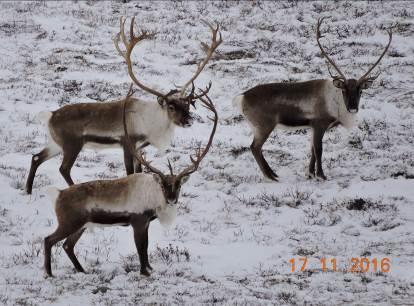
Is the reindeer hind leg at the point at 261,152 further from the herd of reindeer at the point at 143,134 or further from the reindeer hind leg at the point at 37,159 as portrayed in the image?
the reindeer hind leg at the point at 37,159

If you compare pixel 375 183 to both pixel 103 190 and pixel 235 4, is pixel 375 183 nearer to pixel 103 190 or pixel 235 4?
pixel 103 190

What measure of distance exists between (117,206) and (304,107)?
3.75 metres

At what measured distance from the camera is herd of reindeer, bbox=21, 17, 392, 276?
593 cm

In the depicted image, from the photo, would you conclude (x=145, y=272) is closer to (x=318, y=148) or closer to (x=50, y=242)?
(x=50, y=242)

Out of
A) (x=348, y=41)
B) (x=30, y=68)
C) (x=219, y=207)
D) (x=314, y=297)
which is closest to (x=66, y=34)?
(x=30, y=68)

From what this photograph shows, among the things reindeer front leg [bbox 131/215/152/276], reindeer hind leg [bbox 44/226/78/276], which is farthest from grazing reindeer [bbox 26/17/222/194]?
reindeer hind leg [bbox 44/226/78/276]

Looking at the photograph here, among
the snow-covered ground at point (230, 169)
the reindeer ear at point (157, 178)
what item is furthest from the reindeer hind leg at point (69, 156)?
the reindeer ear at point (157, 178)

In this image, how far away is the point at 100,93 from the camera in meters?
11.6

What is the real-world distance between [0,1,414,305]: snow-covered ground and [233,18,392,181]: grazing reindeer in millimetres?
564

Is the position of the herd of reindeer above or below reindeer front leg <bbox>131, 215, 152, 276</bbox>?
above

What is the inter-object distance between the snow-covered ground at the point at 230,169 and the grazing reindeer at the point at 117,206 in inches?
13.1

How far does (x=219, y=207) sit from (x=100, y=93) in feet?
15.3

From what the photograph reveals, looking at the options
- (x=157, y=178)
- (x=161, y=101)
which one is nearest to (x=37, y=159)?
(x=161, y=101)
